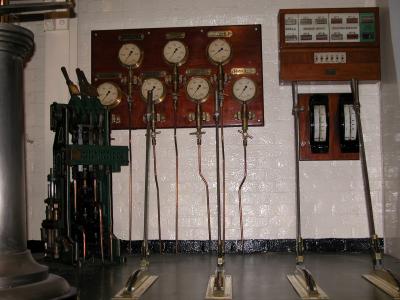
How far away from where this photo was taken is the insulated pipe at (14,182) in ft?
5.82

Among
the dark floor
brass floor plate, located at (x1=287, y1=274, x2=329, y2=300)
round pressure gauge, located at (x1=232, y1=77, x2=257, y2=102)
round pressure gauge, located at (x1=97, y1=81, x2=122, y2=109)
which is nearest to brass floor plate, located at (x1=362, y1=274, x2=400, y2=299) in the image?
the dark floor

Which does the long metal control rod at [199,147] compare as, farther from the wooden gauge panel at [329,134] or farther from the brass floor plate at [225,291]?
the brass floor plate at [225,291]

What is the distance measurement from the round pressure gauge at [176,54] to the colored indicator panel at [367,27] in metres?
1.37

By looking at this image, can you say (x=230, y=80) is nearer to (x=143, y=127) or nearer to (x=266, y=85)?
(x=266, y=85)

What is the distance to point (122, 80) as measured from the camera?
3750 mm

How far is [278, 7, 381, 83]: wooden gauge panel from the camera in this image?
3443mm

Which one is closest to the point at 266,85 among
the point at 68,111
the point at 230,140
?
the point at 230,140

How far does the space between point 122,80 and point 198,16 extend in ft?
2.72

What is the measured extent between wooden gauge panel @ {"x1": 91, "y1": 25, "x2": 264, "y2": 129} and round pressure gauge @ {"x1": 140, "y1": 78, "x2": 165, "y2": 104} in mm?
46

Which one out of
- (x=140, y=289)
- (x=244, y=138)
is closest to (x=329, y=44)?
(x=244, y=138)

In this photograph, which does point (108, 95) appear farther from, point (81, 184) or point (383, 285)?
point (383, 285)

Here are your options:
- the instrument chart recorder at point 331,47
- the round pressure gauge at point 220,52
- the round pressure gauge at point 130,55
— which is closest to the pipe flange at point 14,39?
the round pressure gauge at point 130,55

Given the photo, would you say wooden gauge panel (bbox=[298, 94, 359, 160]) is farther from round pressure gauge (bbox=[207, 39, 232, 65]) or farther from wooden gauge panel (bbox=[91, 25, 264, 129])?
round pressure gauge (bbox=[207, 39, 232, 65])

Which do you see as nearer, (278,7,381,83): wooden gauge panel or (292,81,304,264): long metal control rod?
(292,81,304,264): long metal control rod
